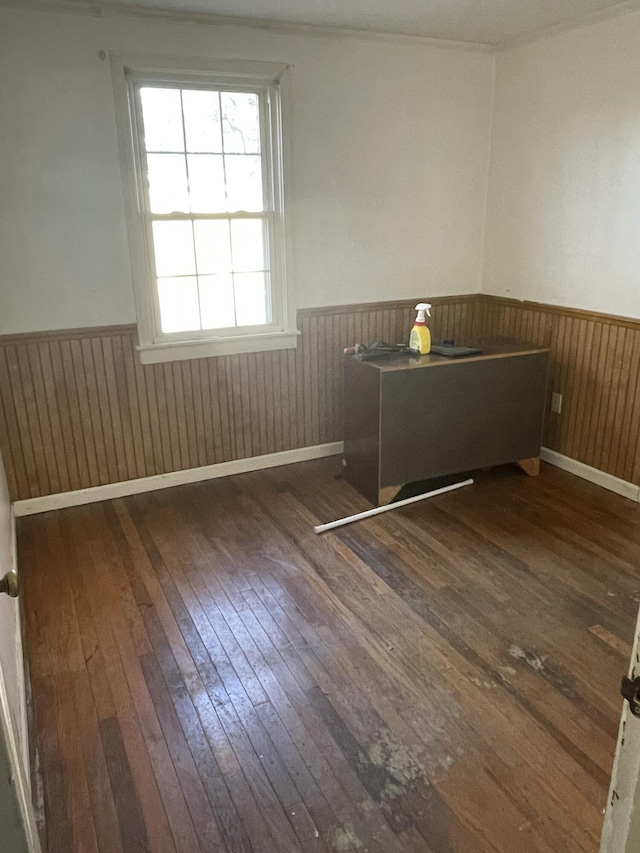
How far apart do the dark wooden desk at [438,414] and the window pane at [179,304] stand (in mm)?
893

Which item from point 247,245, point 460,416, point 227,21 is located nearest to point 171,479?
point 247,245

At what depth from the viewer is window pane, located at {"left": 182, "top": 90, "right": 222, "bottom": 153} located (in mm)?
3164

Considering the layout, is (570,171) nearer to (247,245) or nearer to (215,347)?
(247,245)

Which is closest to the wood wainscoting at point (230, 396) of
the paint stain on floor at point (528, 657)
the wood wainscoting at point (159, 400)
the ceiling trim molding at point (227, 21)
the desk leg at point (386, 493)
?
the wood wainscoting at point (159, 400)

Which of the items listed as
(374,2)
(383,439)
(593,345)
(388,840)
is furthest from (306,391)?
(388,840)

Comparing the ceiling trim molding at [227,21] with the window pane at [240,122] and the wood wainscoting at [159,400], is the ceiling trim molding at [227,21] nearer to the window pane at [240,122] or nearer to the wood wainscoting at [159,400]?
the window pane at [240,122]

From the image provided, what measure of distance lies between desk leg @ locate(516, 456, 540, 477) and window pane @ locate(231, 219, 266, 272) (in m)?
1.85

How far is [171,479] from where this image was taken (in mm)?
3574

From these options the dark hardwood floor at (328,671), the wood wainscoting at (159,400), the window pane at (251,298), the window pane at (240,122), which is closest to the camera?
the dark hardwood floor at (328,671)

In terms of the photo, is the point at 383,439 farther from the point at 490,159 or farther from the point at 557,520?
the point at 490,159

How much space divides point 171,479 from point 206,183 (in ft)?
5.26

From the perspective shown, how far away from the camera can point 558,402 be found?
371cm

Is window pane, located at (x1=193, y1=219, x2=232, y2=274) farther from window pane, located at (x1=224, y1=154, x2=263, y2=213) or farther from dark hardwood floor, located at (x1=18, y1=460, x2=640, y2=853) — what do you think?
dark hardwood floor, located at (x1=18, y1=460, x2=640, y2=853)

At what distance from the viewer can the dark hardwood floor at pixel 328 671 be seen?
1636mm
